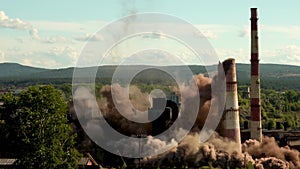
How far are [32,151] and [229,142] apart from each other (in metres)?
20.7

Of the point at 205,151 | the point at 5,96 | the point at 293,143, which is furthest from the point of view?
the point at 293,143

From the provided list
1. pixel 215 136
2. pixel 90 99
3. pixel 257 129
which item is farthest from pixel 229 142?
pixel 90 99

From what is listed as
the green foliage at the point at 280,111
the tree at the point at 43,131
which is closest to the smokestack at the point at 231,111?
the tree at the point at 43,131

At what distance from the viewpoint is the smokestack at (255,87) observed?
49.4m

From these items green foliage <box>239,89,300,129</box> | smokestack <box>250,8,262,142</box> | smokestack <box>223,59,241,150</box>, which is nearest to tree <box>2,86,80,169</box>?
smokestack <box>223,59,241,150</box>

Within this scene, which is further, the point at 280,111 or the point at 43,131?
the point at 280,111

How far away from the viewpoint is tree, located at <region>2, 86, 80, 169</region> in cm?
2938

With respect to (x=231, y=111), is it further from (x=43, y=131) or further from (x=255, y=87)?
(x=43, y=131)

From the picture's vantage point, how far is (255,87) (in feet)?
163

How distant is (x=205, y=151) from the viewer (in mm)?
43688

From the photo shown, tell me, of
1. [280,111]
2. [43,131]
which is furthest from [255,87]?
[280,111]

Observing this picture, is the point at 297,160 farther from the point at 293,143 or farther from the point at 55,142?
the point at 55,142

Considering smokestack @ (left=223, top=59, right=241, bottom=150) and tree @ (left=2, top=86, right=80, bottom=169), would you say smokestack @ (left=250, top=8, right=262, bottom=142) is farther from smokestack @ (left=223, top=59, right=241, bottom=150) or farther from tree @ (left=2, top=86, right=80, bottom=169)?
tree @ (left=2, top=86, right=80, bottom=169)

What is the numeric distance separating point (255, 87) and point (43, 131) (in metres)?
25.2
